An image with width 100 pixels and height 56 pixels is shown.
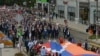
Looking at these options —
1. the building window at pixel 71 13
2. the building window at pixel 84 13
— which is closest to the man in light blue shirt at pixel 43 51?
the building window at pixel 84 13

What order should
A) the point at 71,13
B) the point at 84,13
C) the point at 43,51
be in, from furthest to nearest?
the point at 71,13
the point at 84,13
the point at 43,51

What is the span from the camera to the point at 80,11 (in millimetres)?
70000

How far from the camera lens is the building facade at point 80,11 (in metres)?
64.7

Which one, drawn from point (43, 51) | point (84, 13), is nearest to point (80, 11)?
point (84, 13)

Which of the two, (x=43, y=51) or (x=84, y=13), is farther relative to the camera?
(x=84, y=13)

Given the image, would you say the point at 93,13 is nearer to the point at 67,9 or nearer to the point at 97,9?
the point at 97,9

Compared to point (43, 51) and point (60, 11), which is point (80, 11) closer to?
point (60, 11)

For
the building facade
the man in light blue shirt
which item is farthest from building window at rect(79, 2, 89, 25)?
the man in light blue shirt

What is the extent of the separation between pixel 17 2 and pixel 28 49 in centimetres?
7905

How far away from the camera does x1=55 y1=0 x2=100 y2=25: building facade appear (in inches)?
2547

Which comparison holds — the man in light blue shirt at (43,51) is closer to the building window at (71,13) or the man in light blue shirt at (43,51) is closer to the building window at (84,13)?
the building window at (84,13)

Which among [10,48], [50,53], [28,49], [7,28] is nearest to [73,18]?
[7,28]

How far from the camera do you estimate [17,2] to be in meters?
113

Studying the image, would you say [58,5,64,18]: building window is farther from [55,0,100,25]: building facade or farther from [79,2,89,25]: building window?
[79,2,89,25]: building window
